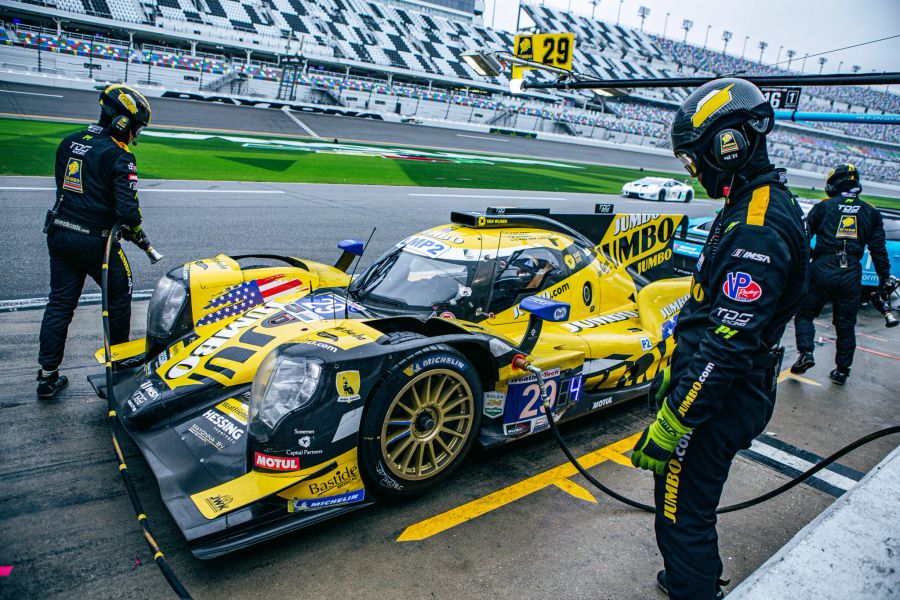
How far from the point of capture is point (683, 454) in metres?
2.41

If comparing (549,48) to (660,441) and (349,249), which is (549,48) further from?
(660,441)

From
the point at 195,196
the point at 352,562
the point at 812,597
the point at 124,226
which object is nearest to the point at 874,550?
the point at 812,597

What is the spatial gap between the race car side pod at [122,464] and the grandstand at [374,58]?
33961 millimetres

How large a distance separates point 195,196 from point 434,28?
5546 centimetres

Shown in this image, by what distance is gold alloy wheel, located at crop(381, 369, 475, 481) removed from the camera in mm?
3107

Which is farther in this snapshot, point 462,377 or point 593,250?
point 593,250

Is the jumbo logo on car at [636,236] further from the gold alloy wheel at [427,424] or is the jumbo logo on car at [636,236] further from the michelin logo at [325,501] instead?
the michelin logo at [325,501]

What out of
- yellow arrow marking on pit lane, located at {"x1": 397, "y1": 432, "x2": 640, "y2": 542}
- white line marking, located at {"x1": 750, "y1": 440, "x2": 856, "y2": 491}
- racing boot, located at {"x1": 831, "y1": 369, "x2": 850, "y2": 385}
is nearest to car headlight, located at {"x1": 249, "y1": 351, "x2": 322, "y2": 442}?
yellow arrow marking on pit lane, located at {"x1": 397, "y1": 432, "x2": 640, "y2": 542}

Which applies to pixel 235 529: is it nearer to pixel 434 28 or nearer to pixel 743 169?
pixel 743 169

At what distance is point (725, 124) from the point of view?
239cm

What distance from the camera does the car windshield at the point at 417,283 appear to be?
4.08 meters

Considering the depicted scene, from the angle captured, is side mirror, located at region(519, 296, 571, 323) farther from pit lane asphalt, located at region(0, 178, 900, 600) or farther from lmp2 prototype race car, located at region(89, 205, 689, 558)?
pit lane asphalt, located at region(0, 178, 900, 600)

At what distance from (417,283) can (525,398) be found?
111 cm

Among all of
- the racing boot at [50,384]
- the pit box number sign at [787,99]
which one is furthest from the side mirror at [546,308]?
the pit box number sign at [787,99]
